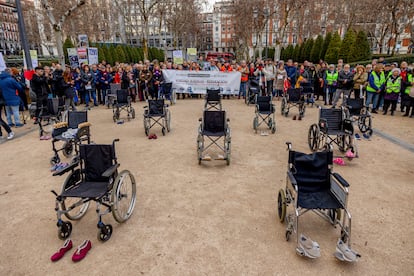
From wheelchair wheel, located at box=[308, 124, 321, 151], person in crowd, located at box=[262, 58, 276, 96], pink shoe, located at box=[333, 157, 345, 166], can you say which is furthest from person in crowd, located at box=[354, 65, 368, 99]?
pink shoe, located at box=[333, 157, 345, 166]

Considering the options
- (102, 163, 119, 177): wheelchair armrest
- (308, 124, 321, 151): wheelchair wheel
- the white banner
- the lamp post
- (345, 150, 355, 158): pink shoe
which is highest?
the lamp post

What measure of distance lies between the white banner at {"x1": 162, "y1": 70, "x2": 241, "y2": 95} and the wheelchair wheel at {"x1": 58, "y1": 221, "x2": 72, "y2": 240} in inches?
456

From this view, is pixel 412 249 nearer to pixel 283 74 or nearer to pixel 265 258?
pixel 265 258

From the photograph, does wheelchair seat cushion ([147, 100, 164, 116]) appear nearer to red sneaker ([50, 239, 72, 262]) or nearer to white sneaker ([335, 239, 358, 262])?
red sneaker ([50, 239, 72, 262])

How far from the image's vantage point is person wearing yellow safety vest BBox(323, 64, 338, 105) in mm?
12023

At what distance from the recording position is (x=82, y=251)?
11.1 feet

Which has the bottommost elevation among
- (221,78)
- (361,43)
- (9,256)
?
(9,256)

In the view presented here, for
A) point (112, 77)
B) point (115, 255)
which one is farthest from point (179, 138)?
point (112, 77)

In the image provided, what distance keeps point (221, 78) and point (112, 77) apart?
17.7ft

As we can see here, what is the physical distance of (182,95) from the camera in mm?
15758

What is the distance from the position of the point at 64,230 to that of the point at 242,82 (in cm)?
1253

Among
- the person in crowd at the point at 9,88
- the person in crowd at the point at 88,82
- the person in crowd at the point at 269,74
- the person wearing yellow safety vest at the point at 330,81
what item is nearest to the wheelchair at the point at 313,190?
the person in crowd at the point at 9,88

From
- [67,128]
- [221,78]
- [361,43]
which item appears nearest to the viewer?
[67,128]

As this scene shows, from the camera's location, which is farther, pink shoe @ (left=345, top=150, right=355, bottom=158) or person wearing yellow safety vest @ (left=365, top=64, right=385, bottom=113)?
person wearing yellow safety vest @ (left=365, top=64, right=385, bottom=113)
